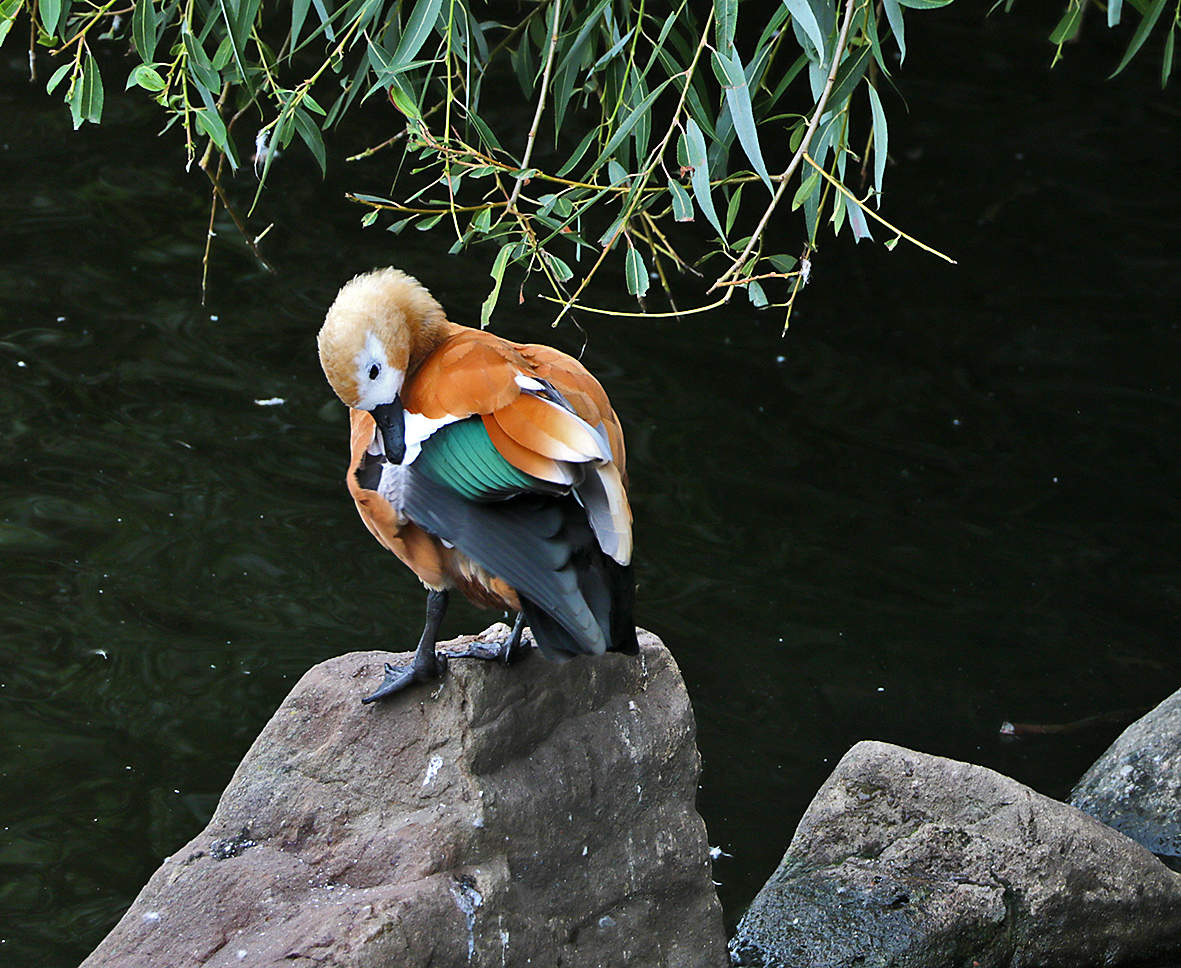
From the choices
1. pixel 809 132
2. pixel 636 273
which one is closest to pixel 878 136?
pixel 809 132

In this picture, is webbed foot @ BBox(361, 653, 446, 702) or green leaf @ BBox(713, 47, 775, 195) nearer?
green leaf @ BBox(713, 47, 775, 195)

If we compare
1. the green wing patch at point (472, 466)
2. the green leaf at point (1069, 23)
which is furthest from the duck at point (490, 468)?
the green leaf at point (1069, 23)

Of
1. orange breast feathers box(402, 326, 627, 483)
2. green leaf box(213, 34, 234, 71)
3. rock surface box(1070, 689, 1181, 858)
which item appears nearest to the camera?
orange breast feathers box(402, 326, 627, 483)

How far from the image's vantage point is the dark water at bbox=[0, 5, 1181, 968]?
4.30 meters

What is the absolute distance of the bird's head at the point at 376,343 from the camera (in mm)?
2615

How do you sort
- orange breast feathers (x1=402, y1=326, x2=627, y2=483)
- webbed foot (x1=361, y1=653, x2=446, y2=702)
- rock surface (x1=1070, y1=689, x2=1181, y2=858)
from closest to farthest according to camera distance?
orange breast feathers (x1=402, y1=326, x2=627, y2=483) → webbed foot (x1=361, y1=653, x2=446, y2=702) → rock surface (x1=1070, y1=689, x2=1181, y2=858)

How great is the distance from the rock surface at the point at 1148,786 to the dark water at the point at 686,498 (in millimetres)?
236

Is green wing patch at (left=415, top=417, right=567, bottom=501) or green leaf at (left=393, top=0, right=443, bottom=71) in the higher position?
green leaf at (left=393, top=0, right=443, bottom=71)

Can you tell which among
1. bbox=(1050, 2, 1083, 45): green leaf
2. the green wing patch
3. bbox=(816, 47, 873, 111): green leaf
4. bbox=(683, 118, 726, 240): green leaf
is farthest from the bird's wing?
bbox=(1050, 2, 1083, 45): green leaf

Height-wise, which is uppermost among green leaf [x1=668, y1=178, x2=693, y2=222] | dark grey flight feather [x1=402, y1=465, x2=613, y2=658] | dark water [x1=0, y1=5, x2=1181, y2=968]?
green leaf [x1=668, y1=178, x2=693, y2=222]

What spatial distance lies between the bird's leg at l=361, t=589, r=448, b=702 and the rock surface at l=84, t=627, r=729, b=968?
0.04 metres

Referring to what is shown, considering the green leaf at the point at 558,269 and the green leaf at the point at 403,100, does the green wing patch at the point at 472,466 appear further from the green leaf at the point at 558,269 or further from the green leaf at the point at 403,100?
the green leaf at the point at 403,100

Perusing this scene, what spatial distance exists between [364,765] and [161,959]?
541 millimetres

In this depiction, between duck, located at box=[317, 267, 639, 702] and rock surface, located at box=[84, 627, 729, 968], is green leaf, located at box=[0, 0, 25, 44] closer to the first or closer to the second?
duck, located at box=[317, 267, 639, 702]
